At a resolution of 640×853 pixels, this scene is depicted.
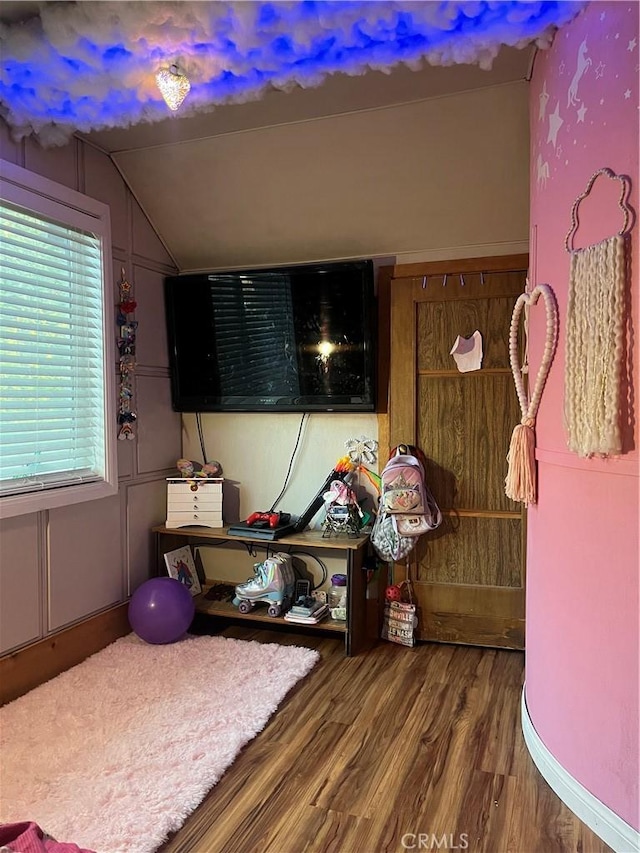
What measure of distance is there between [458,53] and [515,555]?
2.21 metres

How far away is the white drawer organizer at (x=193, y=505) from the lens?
3.31 metres

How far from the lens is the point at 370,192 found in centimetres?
288

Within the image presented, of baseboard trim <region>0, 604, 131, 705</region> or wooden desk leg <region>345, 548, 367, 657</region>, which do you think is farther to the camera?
wooden desk leg <region>345, 548, 367, 657</region>

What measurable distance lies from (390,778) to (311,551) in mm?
1513

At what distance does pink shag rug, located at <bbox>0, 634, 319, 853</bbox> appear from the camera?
176 cm

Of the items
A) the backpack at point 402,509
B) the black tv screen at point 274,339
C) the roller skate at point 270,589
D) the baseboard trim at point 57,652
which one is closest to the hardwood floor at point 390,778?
the roller skate at point 270,589

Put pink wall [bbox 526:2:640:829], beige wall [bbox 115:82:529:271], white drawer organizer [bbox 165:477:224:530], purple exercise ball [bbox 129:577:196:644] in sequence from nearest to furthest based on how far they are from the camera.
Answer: pink wall [bbox 526:2:640:829]
beige wall [bbox 115:82:529:271]
purple exercise ball [bbox 129:577:196:644]
white drawer organizer [bbox 165:477:224:530]

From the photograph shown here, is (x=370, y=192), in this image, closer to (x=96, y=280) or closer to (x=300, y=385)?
(x=300, y=385)

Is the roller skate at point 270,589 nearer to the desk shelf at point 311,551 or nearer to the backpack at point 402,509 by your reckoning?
the desk shelf at point 311,551

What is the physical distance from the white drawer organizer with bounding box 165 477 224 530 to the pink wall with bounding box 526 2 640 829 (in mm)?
1814

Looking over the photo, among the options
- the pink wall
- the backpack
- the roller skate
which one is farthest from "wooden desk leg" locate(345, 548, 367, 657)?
the pink wall

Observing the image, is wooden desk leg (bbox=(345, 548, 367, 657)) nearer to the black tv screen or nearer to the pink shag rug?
the pink shag rug

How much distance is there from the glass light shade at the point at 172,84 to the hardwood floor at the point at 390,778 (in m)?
2.37

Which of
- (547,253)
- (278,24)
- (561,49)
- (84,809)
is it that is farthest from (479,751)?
(278,24)
